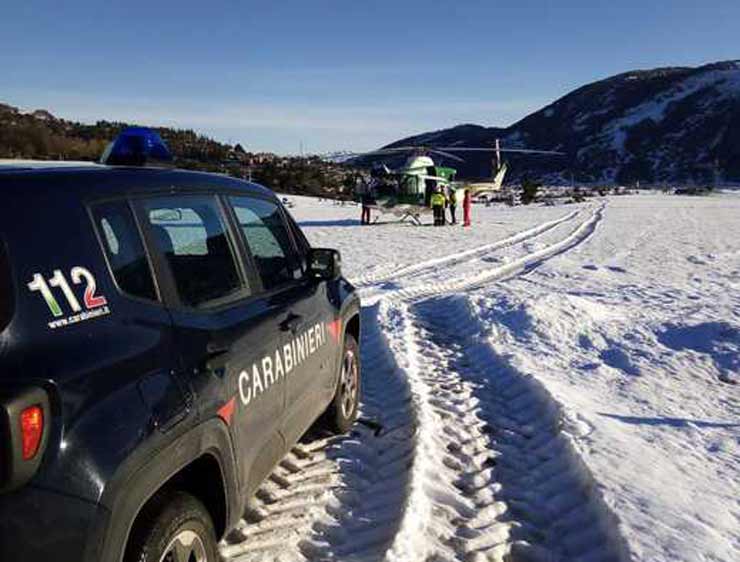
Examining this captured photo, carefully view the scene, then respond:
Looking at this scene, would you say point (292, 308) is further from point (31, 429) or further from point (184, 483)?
point (31, 429)

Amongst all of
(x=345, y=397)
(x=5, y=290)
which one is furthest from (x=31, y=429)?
(x=345, y=397)

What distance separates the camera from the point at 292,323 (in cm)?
380

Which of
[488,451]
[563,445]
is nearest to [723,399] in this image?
[563,445]

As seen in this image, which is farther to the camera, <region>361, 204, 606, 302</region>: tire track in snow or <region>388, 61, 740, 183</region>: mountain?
<region>388, 61, 740, 183</region>: mountain

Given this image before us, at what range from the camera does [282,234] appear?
4328 millimetres

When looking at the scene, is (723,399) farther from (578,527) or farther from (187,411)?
(187,411)

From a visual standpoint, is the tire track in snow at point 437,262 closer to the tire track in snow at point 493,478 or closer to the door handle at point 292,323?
the tire track in snow at point 493,478

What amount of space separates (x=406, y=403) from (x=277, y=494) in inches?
71.0

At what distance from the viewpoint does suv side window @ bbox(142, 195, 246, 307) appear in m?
2.81

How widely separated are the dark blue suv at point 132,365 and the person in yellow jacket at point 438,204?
22.7 metres

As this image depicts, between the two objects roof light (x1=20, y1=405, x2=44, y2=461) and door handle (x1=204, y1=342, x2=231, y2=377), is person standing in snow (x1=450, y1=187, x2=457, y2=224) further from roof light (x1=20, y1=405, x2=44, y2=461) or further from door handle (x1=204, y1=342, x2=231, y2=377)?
roof light (x1=20, y1=405, x2=44, y2=461)

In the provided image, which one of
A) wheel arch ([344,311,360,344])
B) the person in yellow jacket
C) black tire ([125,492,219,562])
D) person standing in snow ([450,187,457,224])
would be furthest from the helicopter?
black tire ([125,492,219,562])

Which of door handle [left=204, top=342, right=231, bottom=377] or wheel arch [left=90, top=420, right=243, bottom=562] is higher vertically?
door handle [left=204, top=342, right=231, bottom=377]

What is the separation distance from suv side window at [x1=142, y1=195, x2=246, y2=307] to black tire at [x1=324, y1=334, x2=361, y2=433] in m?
1.76
